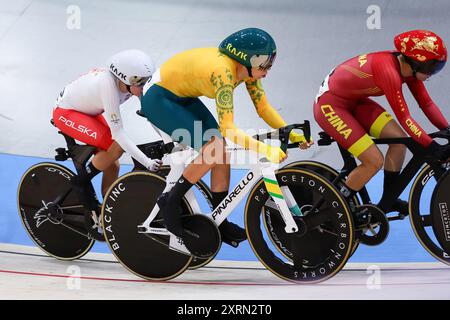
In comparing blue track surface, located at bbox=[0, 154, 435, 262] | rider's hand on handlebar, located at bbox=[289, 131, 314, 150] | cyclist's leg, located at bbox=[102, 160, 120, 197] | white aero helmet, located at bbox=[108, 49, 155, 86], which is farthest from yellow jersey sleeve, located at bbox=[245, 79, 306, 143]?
blue track surface, located at bbox=[0, 154, 435, 262]

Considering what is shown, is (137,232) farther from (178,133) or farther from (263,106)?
(263,106)

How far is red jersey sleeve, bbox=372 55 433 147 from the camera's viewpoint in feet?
14.9

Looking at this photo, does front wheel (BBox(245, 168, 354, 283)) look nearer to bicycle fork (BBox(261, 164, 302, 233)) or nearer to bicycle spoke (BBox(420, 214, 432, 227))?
bicycle fork (BBox(261, 164, 302, 233))

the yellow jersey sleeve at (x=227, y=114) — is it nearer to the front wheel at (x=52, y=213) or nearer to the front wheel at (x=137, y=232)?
the front wheel at (x=137, y=232)

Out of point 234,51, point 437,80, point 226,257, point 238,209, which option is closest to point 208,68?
point 234,51

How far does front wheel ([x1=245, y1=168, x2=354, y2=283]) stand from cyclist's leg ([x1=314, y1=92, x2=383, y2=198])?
37 centimetres

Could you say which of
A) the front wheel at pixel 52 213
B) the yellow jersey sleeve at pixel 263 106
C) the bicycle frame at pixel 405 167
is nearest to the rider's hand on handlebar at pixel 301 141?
the yellow jersey sleeve at pixel 263 106

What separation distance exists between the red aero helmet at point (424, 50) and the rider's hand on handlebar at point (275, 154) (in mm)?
933

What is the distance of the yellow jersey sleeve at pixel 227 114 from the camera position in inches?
165

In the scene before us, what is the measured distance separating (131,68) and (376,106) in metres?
1.43

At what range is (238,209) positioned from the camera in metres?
6.59

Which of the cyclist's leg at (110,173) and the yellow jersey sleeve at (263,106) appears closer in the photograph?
the yellow jersey sleeve at (263,106)

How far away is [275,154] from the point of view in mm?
4266

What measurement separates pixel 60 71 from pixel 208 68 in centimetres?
515
